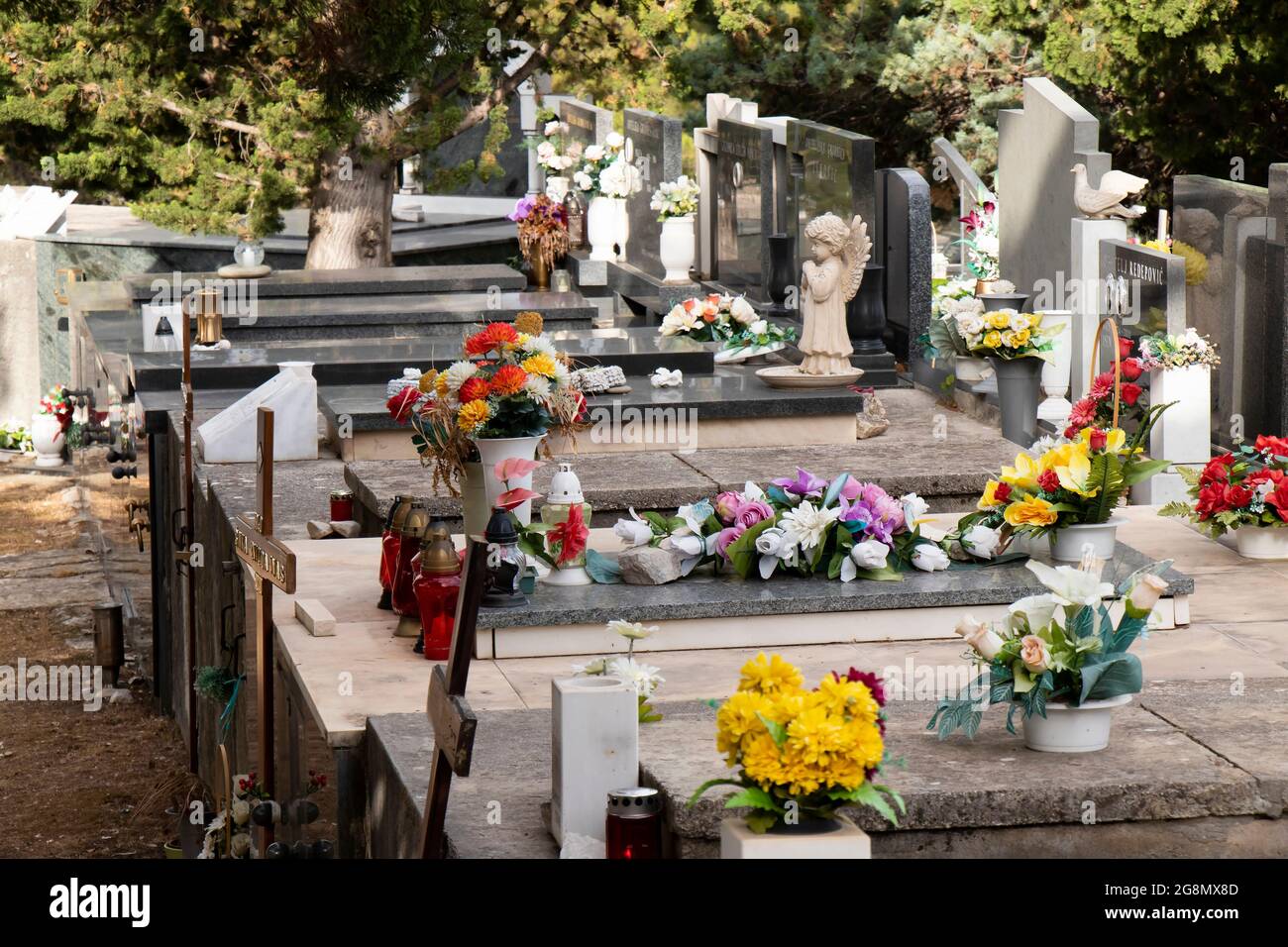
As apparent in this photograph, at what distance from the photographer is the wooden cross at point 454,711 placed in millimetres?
4152

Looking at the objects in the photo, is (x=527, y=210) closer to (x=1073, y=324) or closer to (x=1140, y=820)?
(x=1073, y=324)

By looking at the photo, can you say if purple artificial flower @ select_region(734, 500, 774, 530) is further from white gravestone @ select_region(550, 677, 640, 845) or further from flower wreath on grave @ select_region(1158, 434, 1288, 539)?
white gravestone @ select_region(550, 677, 640, 845)

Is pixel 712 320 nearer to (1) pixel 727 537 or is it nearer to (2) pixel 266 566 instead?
(1) pixel 727 537

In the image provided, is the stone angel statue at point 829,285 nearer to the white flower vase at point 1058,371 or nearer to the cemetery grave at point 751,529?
the cemetery grave at point 751,529

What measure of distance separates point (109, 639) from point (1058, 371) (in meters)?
6.09

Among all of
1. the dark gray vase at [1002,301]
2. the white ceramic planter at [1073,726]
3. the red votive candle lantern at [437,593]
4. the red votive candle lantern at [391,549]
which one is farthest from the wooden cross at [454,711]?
the dark gray vase at [1002,301]

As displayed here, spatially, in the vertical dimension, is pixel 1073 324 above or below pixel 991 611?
above

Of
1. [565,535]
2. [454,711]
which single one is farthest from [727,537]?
[454,711]

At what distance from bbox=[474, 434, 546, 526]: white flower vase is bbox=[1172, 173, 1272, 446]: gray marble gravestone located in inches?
229

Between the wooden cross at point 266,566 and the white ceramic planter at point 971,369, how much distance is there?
6.08 m

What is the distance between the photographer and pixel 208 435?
9898 mm

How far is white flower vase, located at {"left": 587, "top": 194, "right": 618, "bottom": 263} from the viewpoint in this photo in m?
19.0
